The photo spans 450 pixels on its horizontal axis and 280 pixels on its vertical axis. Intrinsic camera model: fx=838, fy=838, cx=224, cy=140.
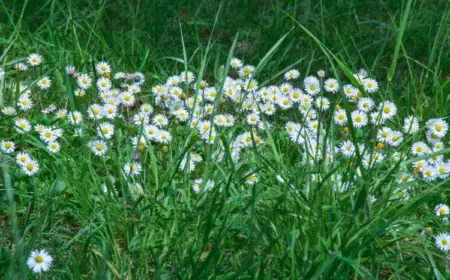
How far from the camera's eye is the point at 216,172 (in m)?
3.02

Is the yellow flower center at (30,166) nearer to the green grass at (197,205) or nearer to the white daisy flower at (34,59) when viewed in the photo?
the green grass at (197,205)

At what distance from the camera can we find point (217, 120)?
3334mm

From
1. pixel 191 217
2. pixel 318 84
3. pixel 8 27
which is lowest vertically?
pixel 191 217

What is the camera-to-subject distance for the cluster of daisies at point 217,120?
9.80 feet

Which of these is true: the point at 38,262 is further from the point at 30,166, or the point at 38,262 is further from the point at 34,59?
the point at 34,59

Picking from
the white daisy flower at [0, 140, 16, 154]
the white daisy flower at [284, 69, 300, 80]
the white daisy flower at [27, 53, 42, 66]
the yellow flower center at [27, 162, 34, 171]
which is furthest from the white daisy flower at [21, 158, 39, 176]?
the white daisy flower at [284, 69, 300, 80]

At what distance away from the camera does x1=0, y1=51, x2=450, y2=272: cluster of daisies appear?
299cm

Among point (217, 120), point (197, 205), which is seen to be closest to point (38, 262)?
point (197, 205)

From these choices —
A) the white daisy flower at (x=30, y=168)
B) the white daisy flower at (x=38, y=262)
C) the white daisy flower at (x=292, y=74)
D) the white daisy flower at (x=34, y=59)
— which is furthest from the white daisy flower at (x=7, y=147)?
the white daisy flower at (x=292, y=74)

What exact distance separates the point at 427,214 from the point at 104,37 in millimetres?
1839

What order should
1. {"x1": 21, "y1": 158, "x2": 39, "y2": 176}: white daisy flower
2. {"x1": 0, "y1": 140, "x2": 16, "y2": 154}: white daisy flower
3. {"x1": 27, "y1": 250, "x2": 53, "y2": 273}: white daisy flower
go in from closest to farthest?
{"x1": 27, "y1": 250, "x2": 53, "y2": 273}: white daisy flower, {"x1": 21, "y1": 158, "x2": 39, "y2": 176}: white daisy flower, {"x1": 0, "y1": 140, "x2": 16, "y2": 154}: white daisy flower

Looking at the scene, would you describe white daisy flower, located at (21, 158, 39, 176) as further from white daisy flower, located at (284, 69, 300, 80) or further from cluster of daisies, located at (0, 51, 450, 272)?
white daisy flower, located at (284, 69, 300, 80)

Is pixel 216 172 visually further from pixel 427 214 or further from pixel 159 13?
pixel 159 13

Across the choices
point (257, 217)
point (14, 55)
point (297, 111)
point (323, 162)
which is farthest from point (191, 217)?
point (14, 55)
